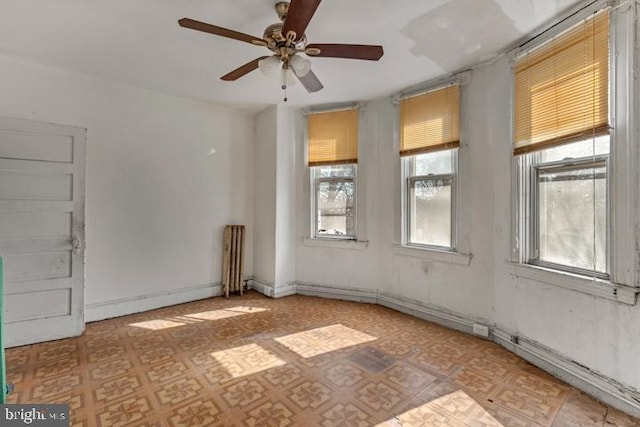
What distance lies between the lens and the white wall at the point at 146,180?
3.27 meters

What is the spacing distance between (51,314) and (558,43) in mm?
5031

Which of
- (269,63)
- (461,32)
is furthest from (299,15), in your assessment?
(461,32)

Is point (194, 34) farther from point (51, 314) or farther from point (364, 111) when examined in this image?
point (51, 314)

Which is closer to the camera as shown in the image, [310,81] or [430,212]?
[310,81]

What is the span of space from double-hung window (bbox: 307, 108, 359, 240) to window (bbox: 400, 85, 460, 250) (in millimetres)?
749

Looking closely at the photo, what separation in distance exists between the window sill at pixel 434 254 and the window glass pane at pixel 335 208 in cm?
77

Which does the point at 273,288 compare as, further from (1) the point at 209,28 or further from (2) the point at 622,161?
(2) the point at 622,161

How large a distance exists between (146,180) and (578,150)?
4.32m

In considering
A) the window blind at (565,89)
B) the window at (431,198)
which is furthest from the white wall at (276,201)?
the window blind at (565,89)

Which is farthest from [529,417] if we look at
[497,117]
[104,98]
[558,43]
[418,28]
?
[104,98]

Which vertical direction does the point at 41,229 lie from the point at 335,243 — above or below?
above

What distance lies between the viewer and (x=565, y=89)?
7.64ft

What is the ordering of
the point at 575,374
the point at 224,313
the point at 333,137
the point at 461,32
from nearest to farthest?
1. the point at 575,374
2. the point at 461,32
3. the point at 224,313
4. the point at 333,137

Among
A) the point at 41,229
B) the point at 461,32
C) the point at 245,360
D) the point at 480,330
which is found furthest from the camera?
the point at 480,330
